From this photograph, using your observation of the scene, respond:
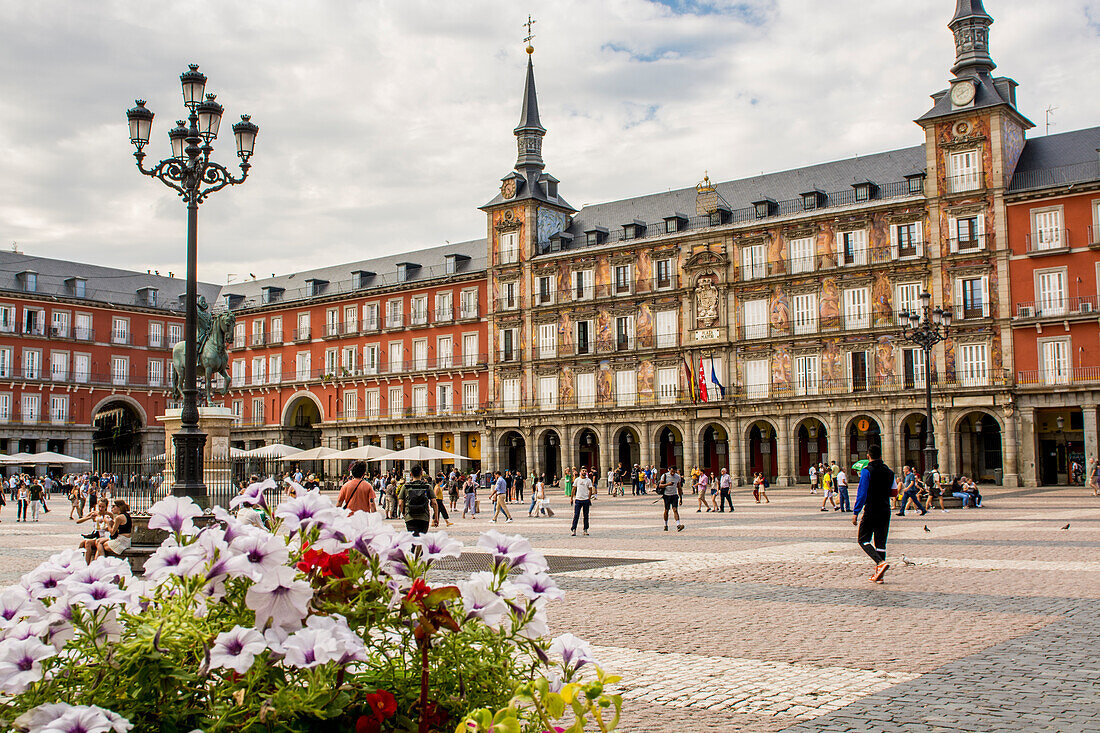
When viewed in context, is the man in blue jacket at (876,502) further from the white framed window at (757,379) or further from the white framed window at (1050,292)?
the white framed window at (757,379)

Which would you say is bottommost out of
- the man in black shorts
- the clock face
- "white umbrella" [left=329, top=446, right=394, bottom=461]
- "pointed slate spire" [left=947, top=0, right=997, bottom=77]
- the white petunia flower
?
the man in black shorts

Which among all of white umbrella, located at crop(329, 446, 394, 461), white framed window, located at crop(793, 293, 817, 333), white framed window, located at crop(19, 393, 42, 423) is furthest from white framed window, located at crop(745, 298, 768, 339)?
white framed window, located at crop(19, 393, 42, 423)

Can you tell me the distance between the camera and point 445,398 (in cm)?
6178

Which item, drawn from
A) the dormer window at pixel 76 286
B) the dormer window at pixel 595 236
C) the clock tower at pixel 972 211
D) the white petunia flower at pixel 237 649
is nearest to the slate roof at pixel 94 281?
the dormer window at pixel 76 286

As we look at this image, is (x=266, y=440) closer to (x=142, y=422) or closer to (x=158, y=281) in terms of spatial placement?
(x=142, y=422)

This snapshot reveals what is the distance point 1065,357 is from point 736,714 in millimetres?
41709

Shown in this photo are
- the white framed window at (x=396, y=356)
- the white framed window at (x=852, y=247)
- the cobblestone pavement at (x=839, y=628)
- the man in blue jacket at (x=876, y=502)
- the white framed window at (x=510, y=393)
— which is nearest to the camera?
the cobblestone pavement at (x=839, y=628)

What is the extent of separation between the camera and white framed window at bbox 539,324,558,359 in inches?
2235

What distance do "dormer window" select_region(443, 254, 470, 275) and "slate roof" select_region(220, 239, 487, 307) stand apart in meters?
0.14

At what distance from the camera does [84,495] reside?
32.9m

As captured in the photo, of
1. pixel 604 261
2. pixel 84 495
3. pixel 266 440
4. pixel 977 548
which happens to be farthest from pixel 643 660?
pixel 266 440

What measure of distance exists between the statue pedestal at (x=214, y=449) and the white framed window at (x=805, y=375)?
31089 millimetres

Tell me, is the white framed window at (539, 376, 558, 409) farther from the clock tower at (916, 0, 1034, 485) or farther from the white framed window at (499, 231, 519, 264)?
the clock tower at (916, 0, 1034, 485)

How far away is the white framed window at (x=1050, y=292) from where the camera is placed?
42.1 m
